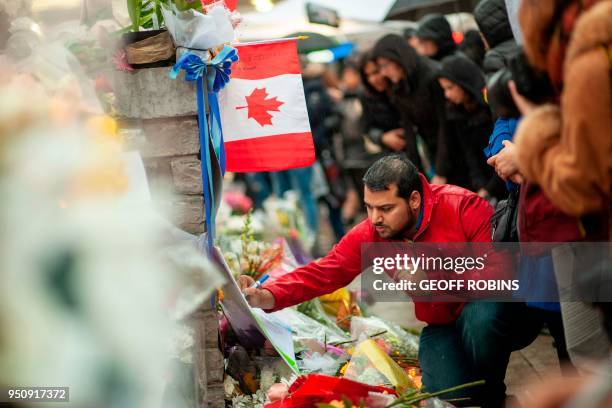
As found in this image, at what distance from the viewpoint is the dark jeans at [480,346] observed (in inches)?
134

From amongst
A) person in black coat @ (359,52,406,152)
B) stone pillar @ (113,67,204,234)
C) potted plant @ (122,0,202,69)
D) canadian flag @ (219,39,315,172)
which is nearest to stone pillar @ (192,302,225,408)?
stone pillar @ (113,67,204,234)

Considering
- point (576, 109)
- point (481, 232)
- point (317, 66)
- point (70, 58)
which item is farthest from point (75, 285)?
point (317, 66)

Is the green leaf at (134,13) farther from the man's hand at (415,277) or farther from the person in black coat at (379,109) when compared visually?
the person in black coat at (379,109)

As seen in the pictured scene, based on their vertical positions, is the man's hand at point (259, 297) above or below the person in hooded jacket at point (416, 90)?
below

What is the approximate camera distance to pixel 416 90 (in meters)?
5.90

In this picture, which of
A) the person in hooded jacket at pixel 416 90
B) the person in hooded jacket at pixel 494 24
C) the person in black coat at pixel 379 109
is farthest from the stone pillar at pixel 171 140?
the person in black coat at pixel 379 109

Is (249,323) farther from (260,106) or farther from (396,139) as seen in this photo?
(396,139)

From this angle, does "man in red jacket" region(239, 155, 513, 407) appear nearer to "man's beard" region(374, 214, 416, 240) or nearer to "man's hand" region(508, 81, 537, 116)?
"man's beard" region(374, 214, 416, 240)

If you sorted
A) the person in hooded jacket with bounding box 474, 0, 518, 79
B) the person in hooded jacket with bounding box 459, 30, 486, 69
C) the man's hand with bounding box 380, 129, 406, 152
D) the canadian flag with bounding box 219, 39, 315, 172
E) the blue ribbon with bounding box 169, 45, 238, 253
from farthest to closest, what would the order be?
the man's hand with bounding box 380, 129, 406, 152
the person in hooded jacket with bounding box 459, 30, 486, 69
the person in hooded jacket with bounding box 474, 0, 518, 79
the canadian flag with bounding box 219, 39, 315, 172
the blue ribbon with bounding box 169, 45, 238, 253

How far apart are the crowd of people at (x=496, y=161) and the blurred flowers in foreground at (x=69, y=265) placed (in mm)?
1009

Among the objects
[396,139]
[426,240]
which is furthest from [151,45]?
[396,139]

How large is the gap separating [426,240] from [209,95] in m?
1.14

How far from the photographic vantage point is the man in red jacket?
347cm

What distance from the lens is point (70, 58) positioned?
118 inches
